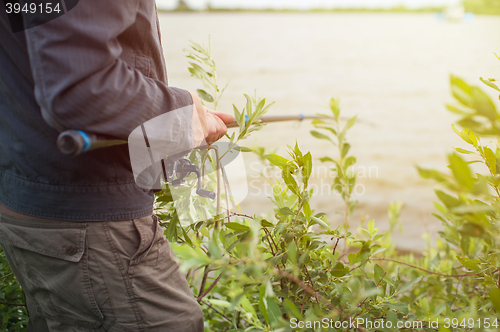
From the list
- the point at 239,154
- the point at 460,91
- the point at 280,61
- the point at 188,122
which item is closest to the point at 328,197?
the point at 239,154

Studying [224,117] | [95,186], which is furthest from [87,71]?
[224,117]

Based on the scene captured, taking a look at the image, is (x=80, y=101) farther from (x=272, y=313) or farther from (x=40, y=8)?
(x=272, y=313)

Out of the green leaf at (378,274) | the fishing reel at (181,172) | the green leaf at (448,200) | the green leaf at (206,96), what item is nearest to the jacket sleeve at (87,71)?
the fishing reel at (181,172)

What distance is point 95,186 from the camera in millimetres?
1102

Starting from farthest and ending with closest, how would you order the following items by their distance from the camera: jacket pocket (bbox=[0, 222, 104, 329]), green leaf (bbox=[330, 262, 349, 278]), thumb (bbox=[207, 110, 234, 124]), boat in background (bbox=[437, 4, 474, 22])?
boat in background (bbox=[437, 4, 474, 22]) < thumb (bbox=[207, 110, 234, 124]) < green leaf (bbox=[330, 262, 349, 278]) < jacket pocket (bbox=[0, 222, 104, 329])

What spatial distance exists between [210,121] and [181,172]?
24 centimetres

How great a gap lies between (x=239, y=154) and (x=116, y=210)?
0.54 metres

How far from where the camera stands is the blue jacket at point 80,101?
90 cm

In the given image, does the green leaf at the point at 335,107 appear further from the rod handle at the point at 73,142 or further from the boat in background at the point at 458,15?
the boat in background at the point at 458,15

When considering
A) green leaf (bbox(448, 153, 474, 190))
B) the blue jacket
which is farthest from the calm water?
the blue jacket

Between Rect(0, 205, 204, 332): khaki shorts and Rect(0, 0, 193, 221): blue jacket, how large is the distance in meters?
0.05

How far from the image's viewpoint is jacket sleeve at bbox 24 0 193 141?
89cm
